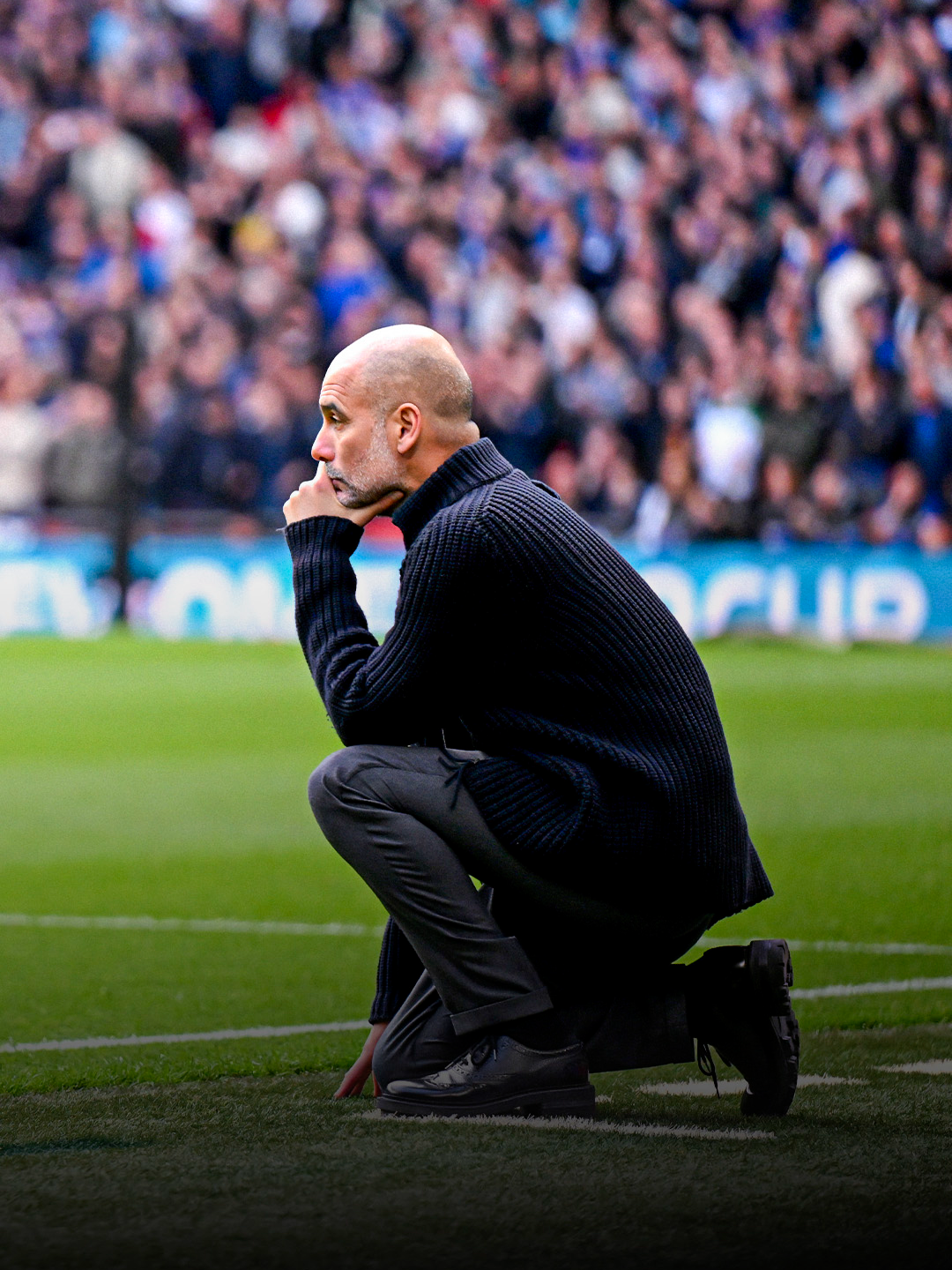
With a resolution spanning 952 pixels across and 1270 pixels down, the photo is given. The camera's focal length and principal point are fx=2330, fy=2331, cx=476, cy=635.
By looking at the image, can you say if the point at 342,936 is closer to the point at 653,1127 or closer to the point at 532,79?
the point at 653,1127

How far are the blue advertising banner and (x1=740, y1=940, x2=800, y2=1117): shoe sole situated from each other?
1395 centimetres

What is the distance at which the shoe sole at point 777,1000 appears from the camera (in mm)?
4051

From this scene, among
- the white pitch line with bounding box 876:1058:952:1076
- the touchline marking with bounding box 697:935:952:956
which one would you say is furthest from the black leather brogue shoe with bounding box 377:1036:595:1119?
the touchline marking with bounding box 697:935:952:956

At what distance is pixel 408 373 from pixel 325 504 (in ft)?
0.96

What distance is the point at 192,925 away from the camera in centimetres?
697

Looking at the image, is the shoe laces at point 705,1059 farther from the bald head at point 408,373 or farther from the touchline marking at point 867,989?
the touchline marking at point 867,989

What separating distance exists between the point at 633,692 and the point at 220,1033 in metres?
1.69

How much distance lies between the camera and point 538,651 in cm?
403

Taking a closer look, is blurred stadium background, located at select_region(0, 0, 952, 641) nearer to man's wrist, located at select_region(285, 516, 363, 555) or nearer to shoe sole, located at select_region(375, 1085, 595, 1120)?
man's wrist, located at select_region(285, 516, 363, 555)

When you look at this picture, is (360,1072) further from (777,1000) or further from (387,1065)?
(777,1000)

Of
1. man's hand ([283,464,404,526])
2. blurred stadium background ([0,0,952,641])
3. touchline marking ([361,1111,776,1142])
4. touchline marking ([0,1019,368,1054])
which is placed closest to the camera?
touchline marking ([361,1111,776,1142])

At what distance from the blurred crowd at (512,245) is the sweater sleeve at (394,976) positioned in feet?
49.8

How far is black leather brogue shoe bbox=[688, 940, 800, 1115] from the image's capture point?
406cm

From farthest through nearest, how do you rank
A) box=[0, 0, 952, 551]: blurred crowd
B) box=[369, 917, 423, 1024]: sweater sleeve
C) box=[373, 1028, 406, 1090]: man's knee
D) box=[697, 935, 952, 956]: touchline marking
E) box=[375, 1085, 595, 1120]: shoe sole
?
box=[0, 0, 952, 551]: blurred crowd < box=[697, 935, 952, 956]: touchline marking < box=[369, 917, 423, 1024]: sweater sleeve < box=[373, 1028, 406, 1090]: man's knee < box=[375, 1085, 595, 1120]: shoe sole
